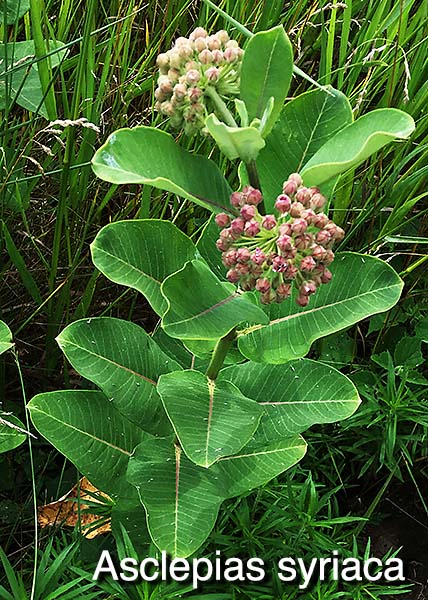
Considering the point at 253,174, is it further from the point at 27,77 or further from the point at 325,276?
the point at 27,77

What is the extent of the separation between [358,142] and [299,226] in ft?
0.44

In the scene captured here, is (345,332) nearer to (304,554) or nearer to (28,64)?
(304,554)

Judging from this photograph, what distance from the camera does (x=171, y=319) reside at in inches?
38.2

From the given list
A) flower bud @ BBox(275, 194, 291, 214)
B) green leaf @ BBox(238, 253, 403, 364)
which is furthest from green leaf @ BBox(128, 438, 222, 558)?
flower bud @ BBox(275, 194, 291, 214)

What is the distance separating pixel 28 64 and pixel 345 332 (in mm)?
862

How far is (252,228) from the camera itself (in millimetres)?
869

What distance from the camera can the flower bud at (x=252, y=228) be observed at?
0.87m

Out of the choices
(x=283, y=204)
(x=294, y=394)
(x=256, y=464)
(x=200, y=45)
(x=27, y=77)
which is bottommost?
(x=256, y=464)

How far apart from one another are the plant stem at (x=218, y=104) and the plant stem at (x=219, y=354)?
0.93 ft

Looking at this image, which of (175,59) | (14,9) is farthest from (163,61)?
(14,9)

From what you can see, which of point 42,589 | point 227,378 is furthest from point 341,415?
point 42,589

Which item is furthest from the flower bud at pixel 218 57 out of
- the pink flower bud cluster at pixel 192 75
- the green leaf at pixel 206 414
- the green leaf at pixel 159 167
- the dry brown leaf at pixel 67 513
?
the dry brown leaf at pixel 67 513

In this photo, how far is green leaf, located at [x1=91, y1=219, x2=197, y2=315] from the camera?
106 centimetres

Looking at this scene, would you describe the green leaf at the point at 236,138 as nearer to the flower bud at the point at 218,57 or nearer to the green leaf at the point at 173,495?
the flower bud at the point at 218,57
